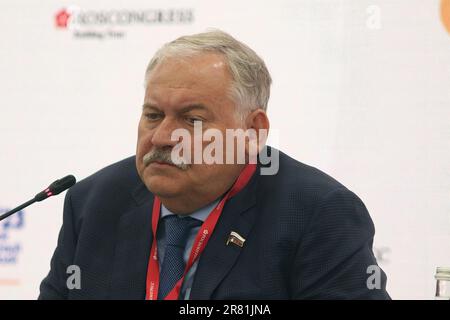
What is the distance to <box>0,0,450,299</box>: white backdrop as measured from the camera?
8.62 ft

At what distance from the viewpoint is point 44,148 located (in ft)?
9.93

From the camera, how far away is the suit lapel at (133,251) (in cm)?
191

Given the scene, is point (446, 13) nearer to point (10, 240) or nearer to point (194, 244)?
point (194, 244)

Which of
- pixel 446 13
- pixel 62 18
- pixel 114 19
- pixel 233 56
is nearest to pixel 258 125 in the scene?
pixel 233 56

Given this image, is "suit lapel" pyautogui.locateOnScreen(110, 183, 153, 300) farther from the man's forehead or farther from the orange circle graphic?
the orange circle graphic

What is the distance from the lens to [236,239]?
74.7 inches

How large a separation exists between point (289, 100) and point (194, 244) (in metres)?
1.06

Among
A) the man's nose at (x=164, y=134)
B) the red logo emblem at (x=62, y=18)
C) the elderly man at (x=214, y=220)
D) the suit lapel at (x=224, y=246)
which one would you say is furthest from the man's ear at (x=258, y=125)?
the red logo emblem at (x=62, y=18)

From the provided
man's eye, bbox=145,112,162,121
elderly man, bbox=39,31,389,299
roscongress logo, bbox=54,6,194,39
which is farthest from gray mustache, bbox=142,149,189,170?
roscongress logo, bbox=54,6,194,39

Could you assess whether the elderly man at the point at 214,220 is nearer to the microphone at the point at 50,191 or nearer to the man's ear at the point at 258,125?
the man's ear at the point at 258,125

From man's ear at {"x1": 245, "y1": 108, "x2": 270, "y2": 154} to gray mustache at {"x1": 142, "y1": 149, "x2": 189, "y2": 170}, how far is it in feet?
0.83

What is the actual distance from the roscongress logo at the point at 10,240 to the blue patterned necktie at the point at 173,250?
4.01 feet

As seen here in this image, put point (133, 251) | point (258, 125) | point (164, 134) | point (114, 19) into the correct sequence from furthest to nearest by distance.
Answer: point (114, 19) < point (258, 125) < point (133, 251) < point (164, 134)
